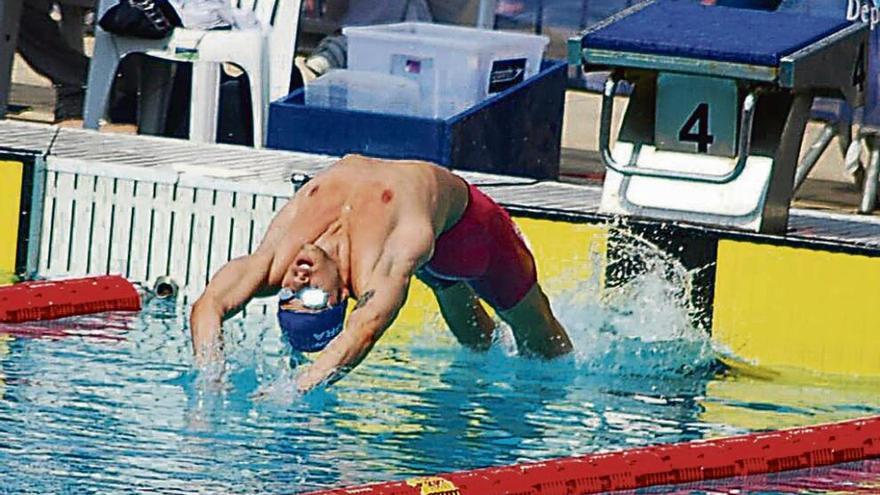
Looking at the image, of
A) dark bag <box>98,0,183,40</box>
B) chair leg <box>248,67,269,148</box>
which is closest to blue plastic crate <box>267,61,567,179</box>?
chair leg <box>248,67,269,148</box>

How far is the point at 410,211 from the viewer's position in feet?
19.8

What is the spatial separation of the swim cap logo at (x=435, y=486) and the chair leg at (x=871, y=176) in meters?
4.06

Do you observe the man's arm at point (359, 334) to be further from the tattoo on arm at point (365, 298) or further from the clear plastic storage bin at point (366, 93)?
the clear plastic storage bin at point (366, 93)

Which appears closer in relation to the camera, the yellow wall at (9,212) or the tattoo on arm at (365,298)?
the tattoo on arm at (365,298)

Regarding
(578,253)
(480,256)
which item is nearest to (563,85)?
(578,253)

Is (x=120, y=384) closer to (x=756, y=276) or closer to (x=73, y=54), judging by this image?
(x=756, y=276)

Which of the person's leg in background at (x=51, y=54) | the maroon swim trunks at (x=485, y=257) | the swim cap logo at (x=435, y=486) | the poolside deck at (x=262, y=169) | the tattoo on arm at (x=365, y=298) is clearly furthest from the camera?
the person's leg in background at (x=51, y=54)

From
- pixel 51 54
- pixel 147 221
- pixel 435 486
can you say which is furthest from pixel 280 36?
pixel 435 486

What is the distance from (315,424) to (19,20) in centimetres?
432

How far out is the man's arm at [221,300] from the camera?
5855mm

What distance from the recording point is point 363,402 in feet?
19.9

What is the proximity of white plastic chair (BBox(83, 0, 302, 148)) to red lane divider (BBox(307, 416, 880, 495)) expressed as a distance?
139 inches

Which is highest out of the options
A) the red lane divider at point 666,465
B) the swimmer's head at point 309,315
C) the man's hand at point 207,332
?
the swimmer's head at point 309,315

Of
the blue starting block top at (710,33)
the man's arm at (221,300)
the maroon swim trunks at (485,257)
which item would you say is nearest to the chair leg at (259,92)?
the blue starting block top at (710,33)
